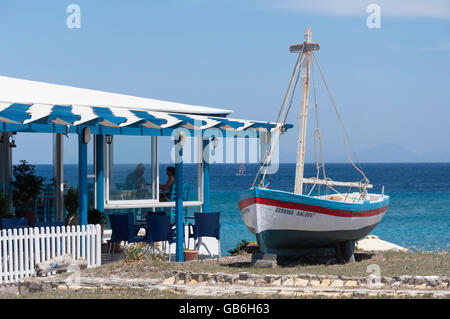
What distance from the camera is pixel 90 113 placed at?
1069 centimetres

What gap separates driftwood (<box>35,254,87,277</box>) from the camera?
10.3m

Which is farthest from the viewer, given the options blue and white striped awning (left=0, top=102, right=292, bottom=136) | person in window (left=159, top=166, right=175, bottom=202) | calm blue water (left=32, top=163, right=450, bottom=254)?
calm blue water (left=32, top=163, right=450, bottom=254)

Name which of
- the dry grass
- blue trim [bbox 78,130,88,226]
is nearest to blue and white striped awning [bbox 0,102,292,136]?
blue trim [bbox 78,130,88,226]

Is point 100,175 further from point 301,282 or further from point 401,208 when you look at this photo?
point 401,208

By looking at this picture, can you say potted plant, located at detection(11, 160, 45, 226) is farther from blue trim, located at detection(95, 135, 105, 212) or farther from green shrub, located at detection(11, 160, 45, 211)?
blue trim, located at detection(95, 135, 105, 212)

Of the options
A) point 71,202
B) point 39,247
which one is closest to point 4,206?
point 71,202

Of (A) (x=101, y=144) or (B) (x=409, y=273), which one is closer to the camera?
(B) (x=409, y=273)

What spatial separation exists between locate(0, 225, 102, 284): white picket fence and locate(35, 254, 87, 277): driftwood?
0.65 feet

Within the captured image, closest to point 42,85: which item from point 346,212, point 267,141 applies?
point 267,141

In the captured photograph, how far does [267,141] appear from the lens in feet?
46.8

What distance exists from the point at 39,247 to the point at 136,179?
4.77 meters

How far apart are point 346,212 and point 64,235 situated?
4830mm

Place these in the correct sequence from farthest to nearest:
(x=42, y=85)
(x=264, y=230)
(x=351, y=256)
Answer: (x=42, y=85) < (x=351, y=256) < (x=264, y=230)

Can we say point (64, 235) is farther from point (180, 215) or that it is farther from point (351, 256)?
point (351, 256)
